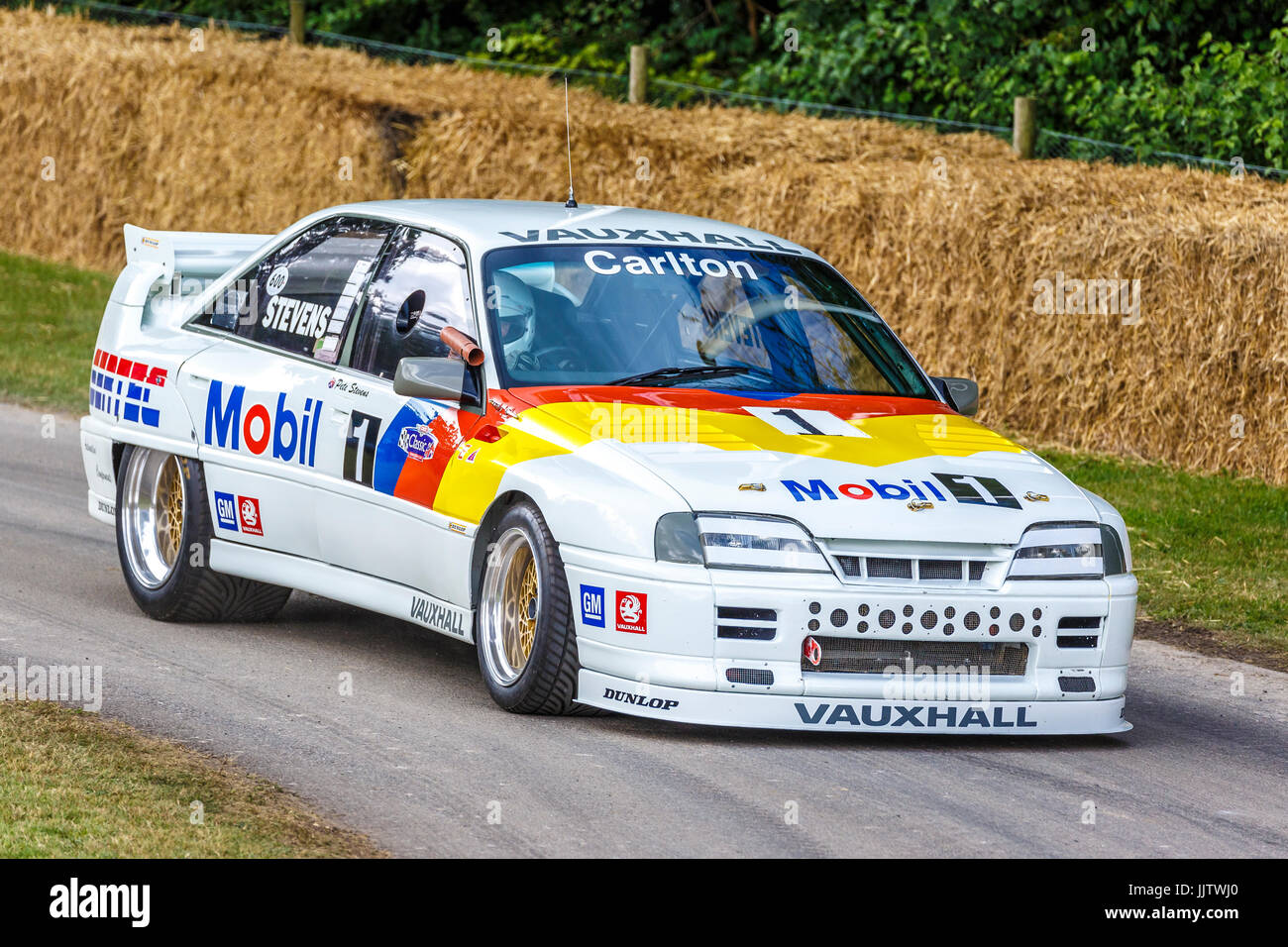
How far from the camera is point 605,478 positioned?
21.5 feet

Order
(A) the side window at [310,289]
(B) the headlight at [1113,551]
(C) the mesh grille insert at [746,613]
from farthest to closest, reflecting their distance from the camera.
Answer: (A) the side window at [310,289] → (B) the headlight at [1113,551] → (C) the mesh grille insert at [746,613]

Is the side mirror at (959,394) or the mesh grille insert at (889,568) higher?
the side mirror at (959,394)

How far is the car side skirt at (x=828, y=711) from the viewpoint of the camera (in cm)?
640

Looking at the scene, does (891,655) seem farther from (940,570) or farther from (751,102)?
(751,102)

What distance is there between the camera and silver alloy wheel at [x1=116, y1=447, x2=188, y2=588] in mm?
8555

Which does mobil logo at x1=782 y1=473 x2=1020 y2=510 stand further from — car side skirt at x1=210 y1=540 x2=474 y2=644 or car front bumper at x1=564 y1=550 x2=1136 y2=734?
car side skirt at x1=210 y1=540 x2=474 y2=644

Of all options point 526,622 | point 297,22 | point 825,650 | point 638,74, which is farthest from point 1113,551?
point 297,22

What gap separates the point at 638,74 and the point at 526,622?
13791 millimetres

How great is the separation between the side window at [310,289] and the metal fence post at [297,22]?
51.8 feet

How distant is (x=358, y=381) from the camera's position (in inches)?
303

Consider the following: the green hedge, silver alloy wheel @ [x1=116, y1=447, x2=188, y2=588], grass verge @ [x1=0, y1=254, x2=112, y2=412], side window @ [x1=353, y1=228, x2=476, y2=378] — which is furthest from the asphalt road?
the green hedge

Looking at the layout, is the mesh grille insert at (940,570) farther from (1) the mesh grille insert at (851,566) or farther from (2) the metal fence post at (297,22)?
(2) the metal fence post at (297,22)

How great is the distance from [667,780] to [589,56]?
1979cm

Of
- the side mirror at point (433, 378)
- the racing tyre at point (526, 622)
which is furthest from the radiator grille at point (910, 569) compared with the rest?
the side mirror at point (433, 378)
